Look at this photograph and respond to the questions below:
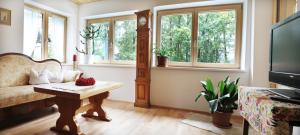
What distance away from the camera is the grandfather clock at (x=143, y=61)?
11.0 ft

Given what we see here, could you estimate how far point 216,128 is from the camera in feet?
7.79

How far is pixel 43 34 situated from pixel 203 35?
335 centimetres

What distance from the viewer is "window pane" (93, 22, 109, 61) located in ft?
13.7

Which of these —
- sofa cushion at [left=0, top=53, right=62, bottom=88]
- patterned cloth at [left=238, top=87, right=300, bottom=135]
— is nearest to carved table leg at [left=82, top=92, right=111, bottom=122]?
sofa cushion at [left=0, top=53, right=62, bottom=88]

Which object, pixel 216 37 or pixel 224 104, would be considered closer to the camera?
pixel 224 104

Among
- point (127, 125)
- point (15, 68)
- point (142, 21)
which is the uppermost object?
point (142, 21)

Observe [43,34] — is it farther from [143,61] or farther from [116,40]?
[143,61]

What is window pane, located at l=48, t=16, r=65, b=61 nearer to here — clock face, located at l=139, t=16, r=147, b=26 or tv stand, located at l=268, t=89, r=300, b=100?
clock face, located at l=139, t=16, r=147, b=26

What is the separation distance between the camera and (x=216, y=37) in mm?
3242

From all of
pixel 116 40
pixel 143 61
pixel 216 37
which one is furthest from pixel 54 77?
pixel 216 37

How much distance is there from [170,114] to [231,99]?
3.45 feet

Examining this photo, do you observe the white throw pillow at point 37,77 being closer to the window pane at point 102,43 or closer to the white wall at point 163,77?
the white wall at point 163,77

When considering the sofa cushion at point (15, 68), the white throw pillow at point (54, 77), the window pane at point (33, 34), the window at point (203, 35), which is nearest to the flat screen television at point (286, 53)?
the window at point (203, 35)

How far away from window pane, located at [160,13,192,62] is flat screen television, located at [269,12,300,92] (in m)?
1.79
